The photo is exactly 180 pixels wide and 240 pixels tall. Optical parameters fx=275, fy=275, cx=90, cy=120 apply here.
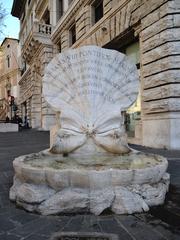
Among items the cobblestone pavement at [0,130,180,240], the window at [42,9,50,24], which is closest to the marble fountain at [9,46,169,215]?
the cobblestone pavement at [0,130,180,240]

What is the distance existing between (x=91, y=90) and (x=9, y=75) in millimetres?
43411

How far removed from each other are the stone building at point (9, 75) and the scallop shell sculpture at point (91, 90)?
34.1m

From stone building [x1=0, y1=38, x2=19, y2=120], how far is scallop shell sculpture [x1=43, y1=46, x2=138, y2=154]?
112ft

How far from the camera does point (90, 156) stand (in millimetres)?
3830

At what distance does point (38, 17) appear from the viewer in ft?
81.9

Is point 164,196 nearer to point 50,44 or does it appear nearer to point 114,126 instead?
point 114,126

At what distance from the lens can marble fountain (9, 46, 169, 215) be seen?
8.68 feet

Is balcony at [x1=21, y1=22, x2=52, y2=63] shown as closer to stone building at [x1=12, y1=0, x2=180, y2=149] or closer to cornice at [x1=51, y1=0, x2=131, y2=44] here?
cornice at [x1=51, y1=0, x2=131, y2=44]

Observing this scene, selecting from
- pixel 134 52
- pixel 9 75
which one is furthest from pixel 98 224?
pixel 9 75

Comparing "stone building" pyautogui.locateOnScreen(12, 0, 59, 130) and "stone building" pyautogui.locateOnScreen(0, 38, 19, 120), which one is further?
"stone building" pyautogui.locateOnScreen(0, 38, 19, 120)

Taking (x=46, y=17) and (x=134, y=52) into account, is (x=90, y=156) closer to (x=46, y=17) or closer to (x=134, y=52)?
(x=134, y=52)

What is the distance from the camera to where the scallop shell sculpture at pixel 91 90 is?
4004mm

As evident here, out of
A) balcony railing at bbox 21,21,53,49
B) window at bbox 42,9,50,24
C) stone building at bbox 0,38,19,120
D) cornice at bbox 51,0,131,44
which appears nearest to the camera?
cornice at bbox 51,0,131,44

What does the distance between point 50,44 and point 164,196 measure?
19.0 m
